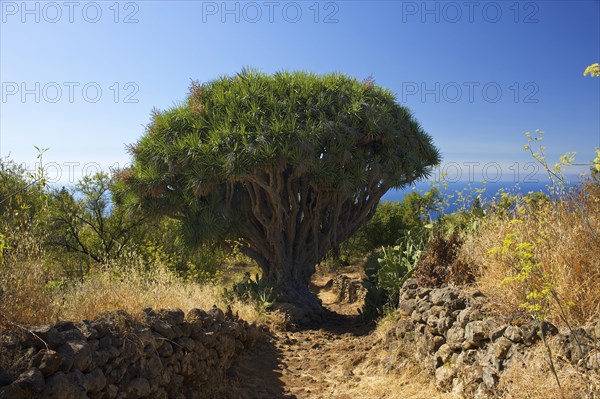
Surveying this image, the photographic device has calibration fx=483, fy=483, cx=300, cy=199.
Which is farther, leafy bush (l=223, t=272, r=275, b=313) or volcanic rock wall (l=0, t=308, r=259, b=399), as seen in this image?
leafy bush (l=223, t=272, r=275, b=313)

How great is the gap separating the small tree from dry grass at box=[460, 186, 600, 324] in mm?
4502

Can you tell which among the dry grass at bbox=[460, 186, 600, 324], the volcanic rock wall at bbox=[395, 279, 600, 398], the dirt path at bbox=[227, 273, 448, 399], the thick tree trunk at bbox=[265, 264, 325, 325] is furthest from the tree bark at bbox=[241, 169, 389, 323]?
the dry grass at bbox=[460, 186, 600, 324]

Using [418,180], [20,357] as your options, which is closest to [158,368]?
[20,357]

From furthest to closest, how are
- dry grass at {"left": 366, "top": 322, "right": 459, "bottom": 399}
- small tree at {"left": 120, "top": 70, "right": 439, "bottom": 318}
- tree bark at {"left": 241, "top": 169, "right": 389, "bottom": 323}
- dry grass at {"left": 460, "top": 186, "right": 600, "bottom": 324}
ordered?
tree bark at {"left": 241, "top": 169, "right": 389, "bottom": 323}
small tree at {"left": 120, "top": 70, "right": 439, "bottom": 318}
dry grass at {"left": 366, "top": 322, "right": 459, "bottom": 399}
dry grass at {"left": 460, "top": 186, "right": 600, "bottom": 324}

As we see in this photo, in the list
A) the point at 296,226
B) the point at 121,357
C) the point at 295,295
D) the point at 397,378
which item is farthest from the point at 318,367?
the point at 296,226

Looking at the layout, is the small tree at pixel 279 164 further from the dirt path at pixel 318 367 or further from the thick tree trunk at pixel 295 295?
the dirt path at pixel 318 367

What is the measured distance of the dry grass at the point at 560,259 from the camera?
170 inches

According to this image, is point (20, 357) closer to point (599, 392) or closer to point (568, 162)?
point (599, 392)

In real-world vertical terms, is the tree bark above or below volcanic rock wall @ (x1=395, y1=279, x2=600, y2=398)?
above

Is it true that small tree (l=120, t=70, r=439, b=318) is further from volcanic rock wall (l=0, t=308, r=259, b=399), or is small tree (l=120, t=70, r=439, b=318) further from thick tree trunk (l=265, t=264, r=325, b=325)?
volcanic rock wall (l=0, t=308, r=259, b=399)

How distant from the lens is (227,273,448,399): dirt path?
6.08 meters

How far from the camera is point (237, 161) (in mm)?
9273

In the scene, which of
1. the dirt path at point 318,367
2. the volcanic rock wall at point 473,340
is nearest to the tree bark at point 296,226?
the dirt path at point 318,367

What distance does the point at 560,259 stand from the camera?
15.1 ft
